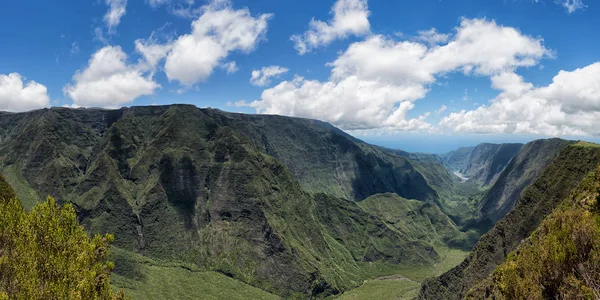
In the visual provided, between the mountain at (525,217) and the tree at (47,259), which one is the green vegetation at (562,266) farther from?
the mountain at (525,217)

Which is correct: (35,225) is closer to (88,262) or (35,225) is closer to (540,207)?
(88,262)

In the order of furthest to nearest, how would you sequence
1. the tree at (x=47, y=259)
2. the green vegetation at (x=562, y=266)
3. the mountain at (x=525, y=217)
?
the mountain at (x=525, y=217), the tree at (x=47, y=259), the green vegetation at (x=562, y=266)

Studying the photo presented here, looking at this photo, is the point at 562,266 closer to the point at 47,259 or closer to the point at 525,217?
the point at 47,259

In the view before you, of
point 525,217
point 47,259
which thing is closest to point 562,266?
point 47,259

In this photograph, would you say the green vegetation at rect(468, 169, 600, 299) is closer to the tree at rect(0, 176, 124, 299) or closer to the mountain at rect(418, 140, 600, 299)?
the tree at rect(0, 176, 124, 299)

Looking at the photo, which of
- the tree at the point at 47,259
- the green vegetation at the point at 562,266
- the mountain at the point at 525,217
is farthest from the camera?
the mountain at the point at 525,217

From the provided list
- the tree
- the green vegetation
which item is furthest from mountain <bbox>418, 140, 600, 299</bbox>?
the tree

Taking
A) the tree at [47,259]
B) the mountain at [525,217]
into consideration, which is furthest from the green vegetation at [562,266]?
the mountain at [525,217]
